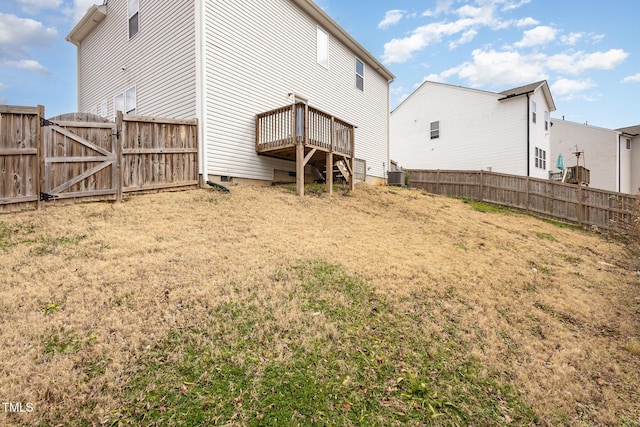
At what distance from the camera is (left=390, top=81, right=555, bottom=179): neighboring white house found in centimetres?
1781

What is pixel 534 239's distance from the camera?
8508 mm

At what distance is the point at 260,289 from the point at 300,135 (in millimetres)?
5952

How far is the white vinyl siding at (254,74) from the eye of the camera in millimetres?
8703

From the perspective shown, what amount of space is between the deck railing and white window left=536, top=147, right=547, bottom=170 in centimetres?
1475

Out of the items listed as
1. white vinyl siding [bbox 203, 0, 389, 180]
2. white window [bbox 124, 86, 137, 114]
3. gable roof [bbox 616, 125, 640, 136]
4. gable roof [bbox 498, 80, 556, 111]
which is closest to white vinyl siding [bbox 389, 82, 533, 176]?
gable roof [bbox 498, 80, 556, 111]

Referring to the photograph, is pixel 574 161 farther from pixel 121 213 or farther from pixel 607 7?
pixel 121 213

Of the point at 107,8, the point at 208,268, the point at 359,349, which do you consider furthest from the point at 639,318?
the point at 107,8

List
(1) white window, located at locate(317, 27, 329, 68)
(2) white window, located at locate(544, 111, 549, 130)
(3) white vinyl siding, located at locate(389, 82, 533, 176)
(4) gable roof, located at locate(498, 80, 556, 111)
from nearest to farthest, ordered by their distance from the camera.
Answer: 1. (1) white window, located at locate(317, 27, 329, 68)
2. (4) gable roof, located at locate(498, 80, 556, 111)
3. (3) white vinyl siding, located at locate(389, 82, 533, 176)
4. (2) white window, located at locate(544, 111, 549, 130)

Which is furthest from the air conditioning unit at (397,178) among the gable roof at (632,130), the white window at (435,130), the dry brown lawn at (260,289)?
the gable roof at (632,130)

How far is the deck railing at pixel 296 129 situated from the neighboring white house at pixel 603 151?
23.2 meters

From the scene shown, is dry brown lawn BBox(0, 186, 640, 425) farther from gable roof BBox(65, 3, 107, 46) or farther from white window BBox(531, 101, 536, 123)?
white window BBox(531, 101, 536, 123)

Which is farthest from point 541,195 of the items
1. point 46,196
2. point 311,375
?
point 46,196

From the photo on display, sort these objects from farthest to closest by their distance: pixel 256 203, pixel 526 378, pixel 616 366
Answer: pixel 256 203, pixel 616 366, pixel 526 378

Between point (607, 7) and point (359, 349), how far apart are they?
56.2ft
